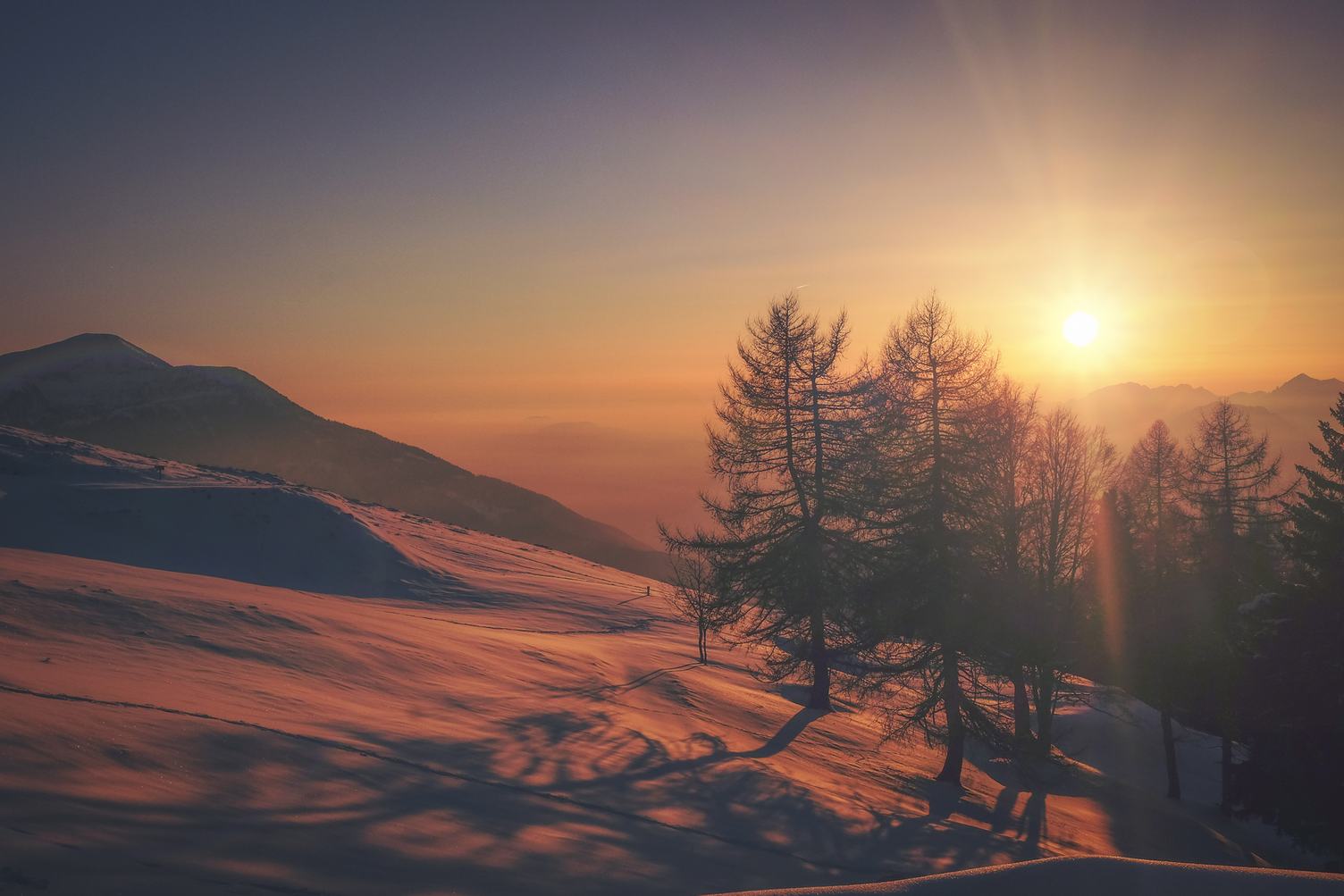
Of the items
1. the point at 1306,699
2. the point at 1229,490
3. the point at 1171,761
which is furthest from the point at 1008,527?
the point at 1229,490

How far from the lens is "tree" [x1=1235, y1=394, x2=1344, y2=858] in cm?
1441

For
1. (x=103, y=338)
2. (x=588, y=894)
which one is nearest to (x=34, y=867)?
(x=588, y=894)

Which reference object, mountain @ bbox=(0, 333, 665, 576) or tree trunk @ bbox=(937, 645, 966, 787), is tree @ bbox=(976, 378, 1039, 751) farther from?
mountain @ bbox=(0, 333, 665, 576)

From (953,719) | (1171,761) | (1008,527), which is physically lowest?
(1171,761)

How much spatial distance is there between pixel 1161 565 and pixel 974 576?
21.0 meters

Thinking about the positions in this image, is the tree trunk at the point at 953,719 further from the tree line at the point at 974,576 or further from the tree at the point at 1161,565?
the tree at the point at 1161,565

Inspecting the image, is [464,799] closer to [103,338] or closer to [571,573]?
[571,573]

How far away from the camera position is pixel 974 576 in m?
16.6

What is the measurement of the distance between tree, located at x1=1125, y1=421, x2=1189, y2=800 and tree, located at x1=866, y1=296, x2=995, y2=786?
1132 centimetres

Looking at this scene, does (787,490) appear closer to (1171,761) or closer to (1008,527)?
(1008,527)

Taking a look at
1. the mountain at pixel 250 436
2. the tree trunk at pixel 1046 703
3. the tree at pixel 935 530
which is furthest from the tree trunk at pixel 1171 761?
the mountain at pixel 250 436

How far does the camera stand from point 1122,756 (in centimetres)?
2759

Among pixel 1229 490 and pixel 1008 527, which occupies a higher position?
pixel 1229 490

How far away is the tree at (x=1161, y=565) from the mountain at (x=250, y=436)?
4605 centimetres
